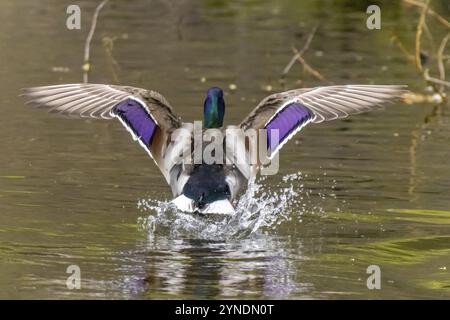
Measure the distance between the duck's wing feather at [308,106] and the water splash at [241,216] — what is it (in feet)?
1.38

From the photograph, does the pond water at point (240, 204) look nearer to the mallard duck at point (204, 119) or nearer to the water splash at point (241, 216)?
the water splash at point (241, 216)

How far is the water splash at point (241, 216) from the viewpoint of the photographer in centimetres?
832

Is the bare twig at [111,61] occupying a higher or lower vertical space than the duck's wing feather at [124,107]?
higher

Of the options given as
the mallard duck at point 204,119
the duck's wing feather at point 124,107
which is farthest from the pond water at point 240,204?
the duck's wing feather at point 124,107

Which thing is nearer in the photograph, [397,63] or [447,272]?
[447,272]

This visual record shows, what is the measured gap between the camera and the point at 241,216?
8.65 metres

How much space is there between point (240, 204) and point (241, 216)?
268 mm

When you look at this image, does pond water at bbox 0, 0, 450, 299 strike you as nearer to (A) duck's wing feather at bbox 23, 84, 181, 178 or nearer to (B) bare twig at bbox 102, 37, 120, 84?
(B) bare twig at bbox 102, 37, 120, 84

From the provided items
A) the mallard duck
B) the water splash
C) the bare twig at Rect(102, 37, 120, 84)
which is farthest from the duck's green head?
the bare twig at Rect(102, 37, 120, 84)
